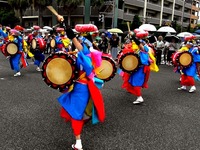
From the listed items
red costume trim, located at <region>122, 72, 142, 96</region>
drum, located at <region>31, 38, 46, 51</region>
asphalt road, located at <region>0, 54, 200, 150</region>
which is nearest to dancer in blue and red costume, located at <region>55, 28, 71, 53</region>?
drum, located at <region>31, 38, 46, 51</region>

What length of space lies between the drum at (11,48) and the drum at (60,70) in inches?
220

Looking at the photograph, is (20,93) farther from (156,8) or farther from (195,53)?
(156,8)

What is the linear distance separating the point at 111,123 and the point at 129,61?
1.84m

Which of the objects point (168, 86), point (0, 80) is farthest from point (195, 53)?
point (0, 80)

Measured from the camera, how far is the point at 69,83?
335 cm

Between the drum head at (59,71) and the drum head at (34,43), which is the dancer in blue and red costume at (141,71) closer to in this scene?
the drum head at (59,71)

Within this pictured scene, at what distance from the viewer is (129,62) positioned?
232 inches

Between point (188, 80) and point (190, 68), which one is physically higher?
point (190, 68)

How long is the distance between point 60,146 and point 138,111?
7.37ft

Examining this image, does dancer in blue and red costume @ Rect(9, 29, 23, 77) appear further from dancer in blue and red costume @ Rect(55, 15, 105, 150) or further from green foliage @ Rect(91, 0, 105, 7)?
green foliage @ Rect(91, 0, 105, 7)

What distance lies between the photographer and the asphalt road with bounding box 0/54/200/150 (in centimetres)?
370

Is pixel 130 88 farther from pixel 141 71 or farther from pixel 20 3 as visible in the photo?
pixel 20 3

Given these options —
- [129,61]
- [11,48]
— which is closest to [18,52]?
[11,48]

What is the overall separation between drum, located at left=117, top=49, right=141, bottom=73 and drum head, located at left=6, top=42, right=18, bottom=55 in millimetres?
4136
